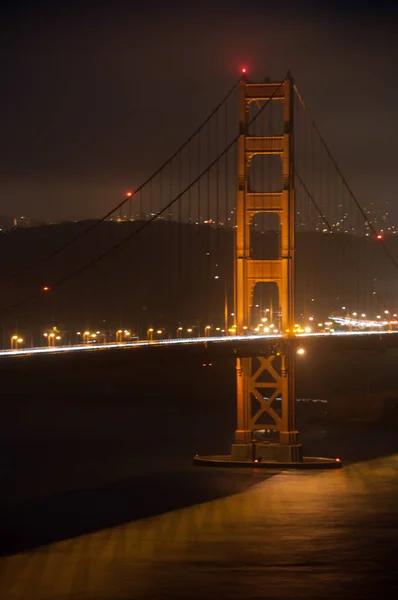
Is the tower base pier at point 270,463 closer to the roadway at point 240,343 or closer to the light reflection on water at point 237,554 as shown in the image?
the light reflection on water at point 237,554

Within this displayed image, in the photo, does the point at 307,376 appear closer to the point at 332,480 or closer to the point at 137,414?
the point at 137,414

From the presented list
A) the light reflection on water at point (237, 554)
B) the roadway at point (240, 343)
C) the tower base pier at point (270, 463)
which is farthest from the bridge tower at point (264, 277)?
the light reflection on water at point (237, 554)

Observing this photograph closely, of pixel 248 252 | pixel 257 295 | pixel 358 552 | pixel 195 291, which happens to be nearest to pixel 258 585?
pixel 358 552

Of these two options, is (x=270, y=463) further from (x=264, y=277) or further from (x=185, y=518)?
(x=185, y=518)

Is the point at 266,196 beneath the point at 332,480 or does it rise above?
above

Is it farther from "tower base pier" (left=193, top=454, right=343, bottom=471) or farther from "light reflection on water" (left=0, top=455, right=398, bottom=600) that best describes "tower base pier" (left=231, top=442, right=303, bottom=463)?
"light reflection on water" (left=0, top=455, right=398, bottom=600)

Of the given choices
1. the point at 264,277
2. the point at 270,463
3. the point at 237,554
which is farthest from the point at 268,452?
the point at 237,554
